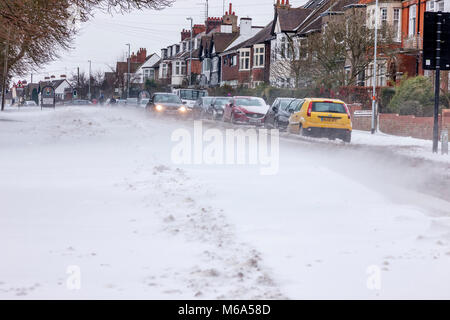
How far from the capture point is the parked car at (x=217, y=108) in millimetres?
40531

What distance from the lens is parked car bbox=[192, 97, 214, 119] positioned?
143 ft

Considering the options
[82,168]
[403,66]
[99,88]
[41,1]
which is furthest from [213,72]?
[82,168]

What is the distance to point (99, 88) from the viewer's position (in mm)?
149125

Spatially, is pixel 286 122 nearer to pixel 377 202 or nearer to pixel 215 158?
pixel 215 158

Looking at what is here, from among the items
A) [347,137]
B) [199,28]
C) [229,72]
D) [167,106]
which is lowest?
[347,137]

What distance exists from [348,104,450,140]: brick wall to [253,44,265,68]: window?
115ft

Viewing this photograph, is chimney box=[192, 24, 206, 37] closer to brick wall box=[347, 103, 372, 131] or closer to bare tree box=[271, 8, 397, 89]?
bare tree box=[271, 8, 397, 89]

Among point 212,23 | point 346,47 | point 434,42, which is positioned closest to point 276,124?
point 434,42

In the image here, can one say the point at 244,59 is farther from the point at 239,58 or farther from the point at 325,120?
the point at 325,120

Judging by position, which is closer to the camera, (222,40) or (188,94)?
(188,94)

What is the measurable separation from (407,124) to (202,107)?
55.1 feet

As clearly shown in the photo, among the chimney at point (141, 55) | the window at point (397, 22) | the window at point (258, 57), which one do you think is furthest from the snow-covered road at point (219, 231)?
the chimney at point (141, 55)

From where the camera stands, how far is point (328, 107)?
85.5 ft
